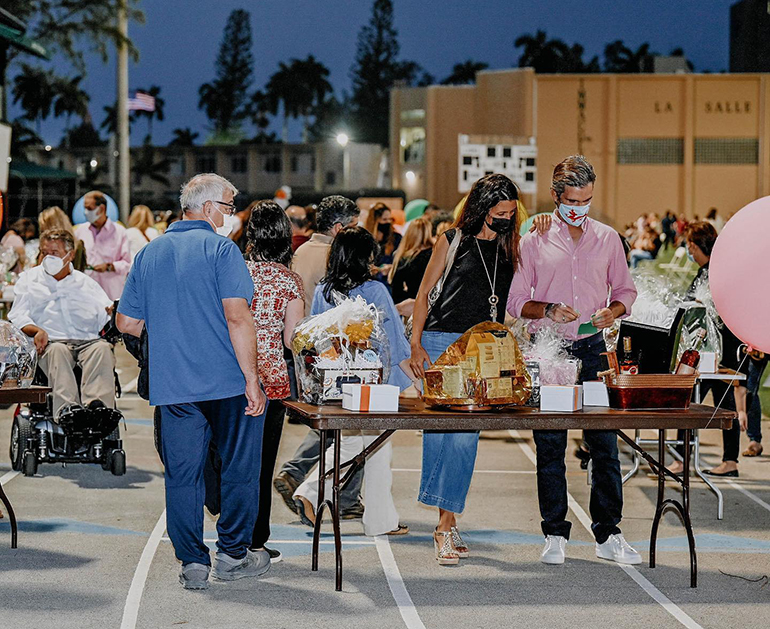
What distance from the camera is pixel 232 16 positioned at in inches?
4697

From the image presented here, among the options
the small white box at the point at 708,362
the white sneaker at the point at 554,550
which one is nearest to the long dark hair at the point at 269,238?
the white sneaker at the point at 554,550

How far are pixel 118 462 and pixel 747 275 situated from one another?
16.6ft

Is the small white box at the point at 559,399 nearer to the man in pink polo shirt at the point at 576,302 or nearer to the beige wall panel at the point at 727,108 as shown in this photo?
the man in pink polo shirt at the point at 576,302

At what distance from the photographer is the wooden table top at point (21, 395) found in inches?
264

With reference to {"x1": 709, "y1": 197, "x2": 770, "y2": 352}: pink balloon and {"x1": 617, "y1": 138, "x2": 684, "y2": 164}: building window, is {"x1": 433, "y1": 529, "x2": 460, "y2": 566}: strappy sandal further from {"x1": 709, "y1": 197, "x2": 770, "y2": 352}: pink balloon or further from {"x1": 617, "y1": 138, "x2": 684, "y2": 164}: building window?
{"x1": 617, "y1": 138, "x2": 684, "y2": 164}: building window

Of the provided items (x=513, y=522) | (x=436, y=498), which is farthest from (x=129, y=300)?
(x=513, y=522)

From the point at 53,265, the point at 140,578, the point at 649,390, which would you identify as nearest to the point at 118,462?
the point at 53,265

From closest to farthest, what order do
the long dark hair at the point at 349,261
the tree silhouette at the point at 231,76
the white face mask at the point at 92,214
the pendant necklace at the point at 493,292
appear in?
the pendant necklace at the point at 493,292, the long dark hair at the point at 349,261, the white face mask at the point at 92,214, the tree silhouette at the point at 231,76

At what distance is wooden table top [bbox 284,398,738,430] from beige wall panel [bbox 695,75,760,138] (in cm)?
5694

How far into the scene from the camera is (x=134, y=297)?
6.20m

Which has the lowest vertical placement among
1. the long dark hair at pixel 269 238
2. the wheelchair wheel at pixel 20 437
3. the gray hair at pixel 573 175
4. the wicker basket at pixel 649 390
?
the wheelchair wheel at pixel 20 437

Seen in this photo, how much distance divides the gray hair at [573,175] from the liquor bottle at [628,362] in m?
0.87

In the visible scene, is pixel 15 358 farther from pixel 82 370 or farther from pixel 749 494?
pixel 749 494

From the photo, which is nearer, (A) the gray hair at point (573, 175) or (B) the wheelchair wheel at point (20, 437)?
(A) the gray hair at point (573, 175)
